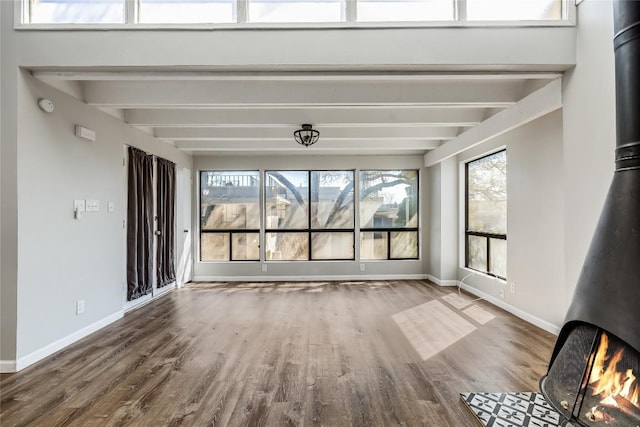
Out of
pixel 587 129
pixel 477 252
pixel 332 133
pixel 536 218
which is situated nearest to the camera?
pixel 587 129

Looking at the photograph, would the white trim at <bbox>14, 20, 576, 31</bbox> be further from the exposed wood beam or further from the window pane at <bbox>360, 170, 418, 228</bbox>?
the window pane at <bbox>360, 170, 418, 228</bbox>

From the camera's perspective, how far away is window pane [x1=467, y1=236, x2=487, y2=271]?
557 centimetres

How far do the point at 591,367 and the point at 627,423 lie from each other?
254mm

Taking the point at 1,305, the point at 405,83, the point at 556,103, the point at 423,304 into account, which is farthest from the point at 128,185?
the point at 556,103

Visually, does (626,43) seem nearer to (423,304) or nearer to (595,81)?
(595,81)

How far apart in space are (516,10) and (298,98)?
2070 mm

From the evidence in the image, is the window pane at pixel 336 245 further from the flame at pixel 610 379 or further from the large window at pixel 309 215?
the flame at pixel 610 379

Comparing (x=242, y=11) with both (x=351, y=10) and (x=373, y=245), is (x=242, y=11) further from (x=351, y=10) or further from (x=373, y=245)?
(x=373, y=245)

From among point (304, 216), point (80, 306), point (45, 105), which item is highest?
point (45, 105)

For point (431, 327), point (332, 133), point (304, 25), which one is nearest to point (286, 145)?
point (332, 133)

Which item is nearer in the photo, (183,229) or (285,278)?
(183,229)

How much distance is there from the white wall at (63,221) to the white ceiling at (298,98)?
11.5 inches

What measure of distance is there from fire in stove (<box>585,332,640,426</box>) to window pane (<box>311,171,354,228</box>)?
530 cm

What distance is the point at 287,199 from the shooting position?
6.98m
